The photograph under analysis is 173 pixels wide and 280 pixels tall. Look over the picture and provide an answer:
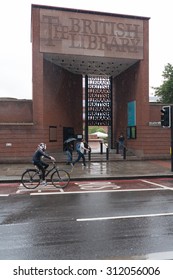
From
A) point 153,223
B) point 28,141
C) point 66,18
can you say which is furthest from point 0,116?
point 153,223

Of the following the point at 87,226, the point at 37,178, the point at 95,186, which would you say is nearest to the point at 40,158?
the point at 37,178

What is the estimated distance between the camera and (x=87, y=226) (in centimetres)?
614

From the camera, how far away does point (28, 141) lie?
20.5 meters

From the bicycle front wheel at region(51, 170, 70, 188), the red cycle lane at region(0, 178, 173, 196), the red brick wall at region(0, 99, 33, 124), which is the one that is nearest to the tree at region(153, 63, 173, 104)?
the red brick wall at region(0, 99, 33, 124)

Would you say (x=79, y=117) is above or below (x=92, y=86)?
below

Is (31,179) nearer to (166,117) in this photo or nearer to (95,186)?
(95,186)

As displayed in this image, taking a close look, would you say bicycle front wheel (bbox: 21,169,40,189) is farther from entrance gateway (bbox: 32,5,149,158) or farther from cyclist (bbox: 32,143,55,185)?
entrance gateway (bbox: 32,5,149,158)

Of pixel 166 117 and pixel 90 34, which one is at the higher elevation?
pixel 90 34

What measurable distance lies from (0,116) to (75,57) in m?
7.23

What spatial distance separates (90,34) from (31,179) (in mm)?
14127

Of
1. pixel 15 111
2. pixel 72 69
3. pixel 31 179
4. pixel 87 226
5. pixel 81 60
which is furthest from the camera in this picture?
pixel 72 69

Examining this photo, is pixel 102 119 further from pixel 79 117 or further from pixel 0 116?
pixel 0 116

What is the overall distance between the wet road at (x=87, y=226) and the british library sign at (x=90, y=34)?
14.3 m
